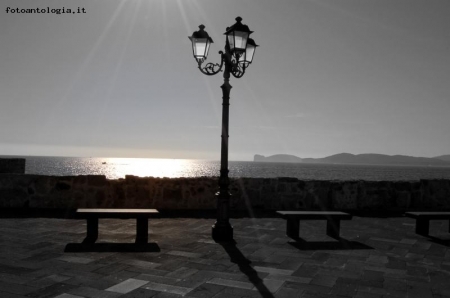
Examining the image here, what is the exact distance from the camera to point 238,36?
23.2 feet

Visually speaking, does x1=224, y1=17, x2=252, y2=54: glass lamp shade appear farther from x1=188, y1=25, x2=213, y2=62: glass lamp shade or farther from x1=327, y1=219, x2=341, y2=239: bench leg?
x1=327, y1=219, x2=341, y2=239: bench leg

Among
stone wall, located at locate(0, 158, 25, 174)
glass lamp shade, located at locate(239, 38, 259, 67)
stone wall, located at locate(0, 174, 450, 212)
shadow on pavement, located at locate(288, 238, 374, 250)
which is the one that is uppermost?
glass lamp shade, located at locate(239, 38, 259, 67)

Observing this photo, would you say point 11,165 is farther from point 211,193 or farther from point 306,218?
point 306,218

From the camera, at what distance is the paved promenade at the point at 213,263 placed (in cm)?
443

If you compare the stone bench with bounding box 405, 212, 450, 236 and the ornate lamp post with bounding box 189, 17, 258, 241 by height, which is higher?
the ornate lamp post with bounding box 189, 17, 258, 241

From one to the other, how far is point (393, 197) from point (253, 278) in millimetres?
8872

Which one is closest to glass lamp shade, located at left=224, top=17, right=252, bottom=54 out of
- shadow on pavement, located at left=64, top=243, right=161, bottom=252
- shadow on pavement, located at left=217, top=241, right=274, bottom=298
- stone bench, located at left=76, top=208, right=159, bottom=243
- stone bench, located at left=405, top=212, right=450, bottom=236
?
stone bench, located at left=76, top=208, right=159, bottom=243

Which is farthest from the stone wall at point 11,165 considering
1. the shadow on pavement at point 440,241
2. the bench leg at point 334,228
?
the shadow on pavement at point 440,241

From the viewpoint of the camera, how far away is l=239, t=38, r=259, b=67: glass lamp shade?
7.38 m

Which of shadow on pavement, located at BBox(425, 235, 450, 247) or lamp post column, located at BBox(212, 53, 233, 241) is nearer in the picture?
lamp post column, located at BBox(212, 53, 233, 241)

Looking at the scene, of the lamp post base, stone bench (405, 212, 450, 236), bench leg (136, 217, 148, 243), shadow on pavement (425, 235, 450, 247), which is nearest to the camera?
bench leg (136, 217, 148, 243)

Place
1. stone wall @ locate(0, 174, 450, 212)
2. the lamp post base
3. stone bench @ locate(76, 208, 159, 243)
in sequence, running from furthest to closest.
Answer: stone wall @ locate(0, 174, 450, 212) → the lamp post base → stone bench @ locate(76, 208, 159, 243)

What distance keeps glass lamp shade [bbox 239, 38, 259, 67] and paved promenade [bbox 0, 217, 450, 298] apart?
9.80ft

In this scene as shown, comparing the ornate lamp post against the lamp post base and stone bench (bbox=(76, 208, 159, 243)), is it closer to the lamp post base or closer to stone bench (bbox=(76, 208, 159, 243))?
the lamp post base
